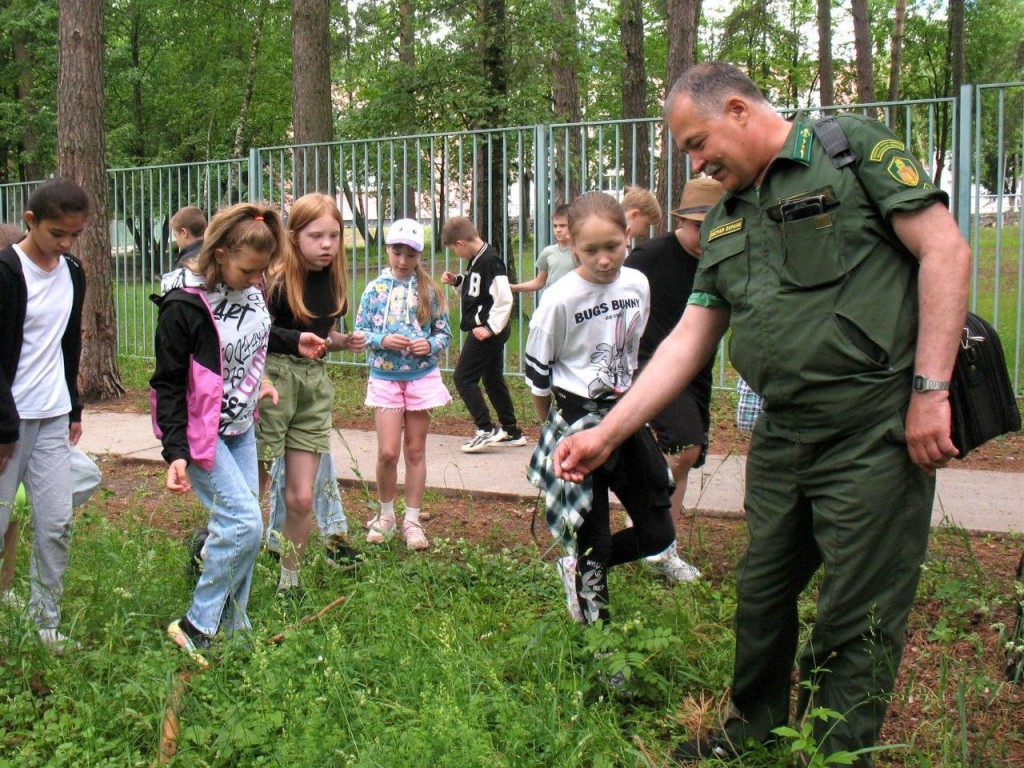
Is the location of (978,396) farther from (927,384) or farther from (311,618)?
(311,618)

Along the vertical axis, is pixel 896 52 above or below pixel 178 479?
above

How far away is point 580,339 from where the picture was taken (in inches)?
166

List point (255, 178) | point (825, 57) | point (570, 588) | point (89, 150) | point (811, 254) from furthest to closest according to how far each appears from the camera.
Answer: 1. point (825, 57)
2. point (255, 178)
3. point (89, 150)
4. point (570, 588)
5. point (811, 254)

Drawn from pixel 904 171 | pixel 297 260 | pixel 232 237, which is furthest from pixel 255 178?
pixel 904 171

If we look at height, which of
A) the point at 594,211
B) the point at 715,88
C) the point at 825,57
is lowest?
the point at 594,211

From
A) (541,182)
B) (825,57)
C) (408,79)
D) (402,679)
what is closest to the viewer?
(402,679)

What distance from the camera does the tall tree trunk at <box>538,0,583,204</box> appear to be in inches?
401

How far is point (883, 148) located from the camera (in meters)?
2.68

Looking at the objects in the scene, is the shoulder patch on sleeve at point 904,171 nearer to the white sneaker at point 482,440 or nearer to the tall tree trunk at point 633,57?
the white sneaker at point 482,440

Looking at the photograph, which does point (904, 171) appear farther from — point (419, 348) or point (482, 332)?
point (482, 332)

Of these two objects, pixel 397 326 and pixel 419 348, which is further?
pixel 397 326

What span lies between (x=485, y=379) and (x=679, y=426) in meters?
3.74

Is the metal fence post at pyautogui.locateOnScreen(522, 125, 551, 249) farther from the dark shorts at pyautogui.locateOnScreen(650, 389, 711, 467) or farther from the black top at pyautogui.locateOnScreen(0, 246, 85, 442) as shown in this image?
the black top at pyautogui.locateOnScreen(0, 246, 85, 442)

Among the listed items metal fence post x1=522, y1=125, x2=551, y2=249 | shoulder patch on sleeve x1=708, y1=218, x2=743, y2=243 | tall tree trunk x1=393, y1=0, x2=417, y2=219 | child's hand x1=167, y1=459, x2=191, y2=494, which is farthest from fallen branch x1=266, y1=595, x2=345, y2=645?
tall tree trunk x1=393, y1=0, x2=417, y2=219
